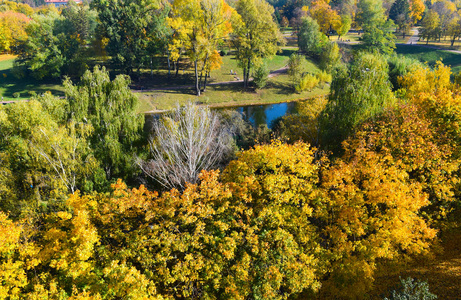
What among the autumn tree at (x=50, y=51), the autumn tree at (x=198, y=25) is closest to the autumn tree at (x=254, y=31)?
the autumn tree at (x=198, y=25)

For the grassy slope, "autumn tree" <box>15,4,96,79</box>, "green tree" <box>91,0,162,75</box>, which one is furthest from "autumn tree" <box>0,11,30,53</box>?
the grassy slope

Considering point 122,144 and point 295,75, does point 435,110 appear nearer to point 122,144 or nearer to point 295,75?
point 122,144

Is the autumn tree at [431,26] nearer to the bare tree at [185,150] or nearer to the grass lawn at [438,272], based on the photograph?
the bare tree at [185,150]

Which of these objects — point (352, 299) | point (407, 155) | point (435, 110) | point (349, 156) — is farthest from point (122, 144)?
point (435, 110)

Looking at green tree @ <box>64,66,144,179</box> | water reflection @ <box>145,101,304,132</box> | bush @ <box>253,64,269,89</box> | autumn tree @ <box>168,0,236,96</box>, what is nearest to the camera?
green tree @ <box>64,66,144,179</box>

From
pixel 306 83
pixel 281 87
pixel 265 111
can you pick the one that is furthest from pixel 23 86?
pixel 306 83

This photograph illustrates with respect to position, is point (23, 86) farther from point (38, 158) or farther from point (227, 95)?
point (38, 158)

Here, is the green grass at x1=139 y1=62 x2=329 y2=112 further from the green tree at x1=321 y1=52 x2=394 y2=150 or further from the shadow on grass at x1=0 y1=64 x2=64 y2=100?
the green tree at x1=321 y1=52 x2=394 y2=150
